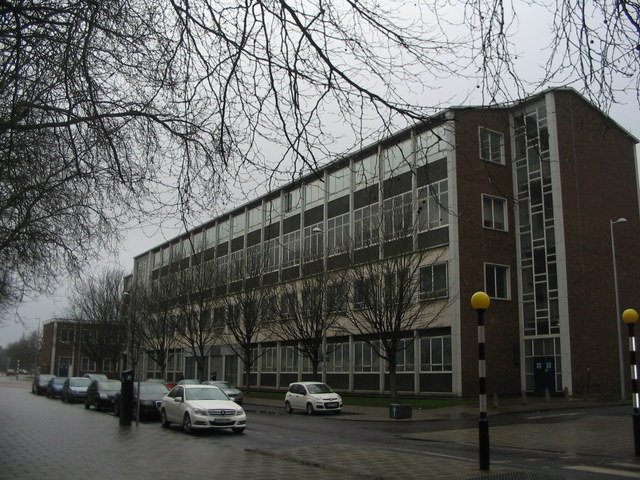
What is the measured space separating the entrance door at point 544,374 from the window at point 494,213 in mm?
8527

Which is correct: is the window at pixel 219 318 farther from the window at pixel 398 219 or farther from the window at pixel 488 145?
the window at pixel 488 145

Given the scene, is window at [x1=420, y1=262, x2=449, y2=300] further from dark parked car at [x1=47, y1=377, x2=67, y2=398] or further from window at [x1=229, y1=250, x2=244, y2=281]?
dark parked car at [x1=47, y1=377, x2=67, y2=398]

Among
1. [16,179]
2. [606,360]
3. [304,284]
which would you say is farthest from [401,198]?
[16,179]

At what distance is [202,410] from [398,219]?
15.9 meters

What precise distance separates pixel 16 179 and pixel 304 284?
28.8 m

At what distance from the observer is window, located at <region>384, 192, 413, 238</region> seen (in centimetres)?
3091

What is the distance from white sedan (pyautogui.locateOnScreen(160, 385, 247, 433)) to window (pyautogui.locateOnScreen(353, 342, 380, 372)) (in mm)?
21407

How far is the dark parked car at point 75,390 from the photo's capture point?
39.7 meters

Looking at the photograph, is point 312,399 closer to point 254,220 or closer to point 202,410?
point 202,410

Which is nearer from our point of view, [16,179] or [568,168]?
[16,179]

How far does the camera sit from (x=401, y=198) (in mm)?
33781

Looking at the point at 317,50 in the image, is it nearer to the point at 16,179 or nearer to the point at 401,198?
the point at 16,179

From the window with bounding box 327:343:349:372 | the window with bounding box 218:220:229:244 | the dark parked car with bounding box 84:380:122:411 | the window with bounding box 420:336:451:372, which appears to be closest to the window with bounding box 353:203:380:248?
the window with bounding box 420:336:451:372

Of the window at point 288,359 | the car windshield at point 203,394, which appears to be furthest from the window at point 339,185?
the car windshield at point 203,394
